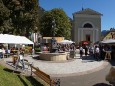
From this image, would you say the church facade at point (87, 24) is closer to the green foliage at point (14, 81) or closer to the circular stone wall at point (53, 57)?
the circular stone wall at point (53, 57)

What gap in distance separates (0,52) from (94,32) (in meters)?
56.2

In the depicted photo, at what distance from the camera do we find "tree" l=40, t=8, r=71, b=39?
2640 inches

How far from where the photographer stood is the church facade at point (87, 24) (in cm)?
8025

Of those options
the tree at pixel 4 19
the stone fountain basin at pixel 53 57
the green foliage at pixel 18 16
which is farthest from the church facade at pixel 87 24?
the stone fountain basin at pixel 53 57

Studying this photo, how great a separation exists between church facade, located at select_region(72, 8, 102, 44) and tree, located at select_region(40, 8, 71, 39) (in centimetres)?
1098

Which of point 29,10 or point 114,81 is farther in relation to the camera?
point 29,10

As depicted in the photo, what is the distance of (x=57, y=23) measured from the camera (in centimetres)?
6762

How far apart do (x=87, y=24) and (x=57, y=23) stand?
16.2 metres

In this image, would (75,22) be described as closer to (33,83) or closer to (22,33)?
(22,33)

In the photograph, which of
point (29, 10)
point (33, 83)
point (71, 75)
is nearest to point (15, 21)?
point (29, 10)

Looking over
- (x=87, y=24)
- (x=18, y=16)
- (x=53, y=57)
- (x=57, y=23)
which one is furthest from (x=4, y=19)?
(x=87, y=24)

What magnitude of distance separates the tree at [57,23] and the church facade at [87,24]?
10985 mm

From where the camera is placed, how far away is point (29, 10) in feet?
151

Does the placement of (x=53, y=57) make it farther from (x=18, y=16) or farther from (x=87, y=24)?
(x=87, y=24)
